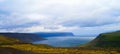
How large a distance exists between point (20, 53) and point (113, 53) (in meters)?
68.6

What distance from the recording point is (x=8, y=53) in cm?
9938

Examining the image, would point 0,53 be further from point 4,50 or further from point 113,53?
point 113,53

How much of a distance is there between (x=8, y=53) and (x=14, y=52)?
5.87 metres

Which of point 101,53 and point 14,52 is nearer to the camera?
point 14,52

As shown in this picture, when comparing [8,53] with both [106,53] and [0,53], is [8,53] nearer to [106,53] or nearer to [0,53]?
[0,53]

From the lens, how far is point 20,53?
107m

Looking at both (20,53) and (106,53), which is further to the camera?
(106,53)

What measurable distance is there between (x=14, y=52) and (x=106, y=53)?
2681 inches

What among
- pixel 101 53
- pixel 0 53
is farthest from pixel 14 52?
pixel 101 53

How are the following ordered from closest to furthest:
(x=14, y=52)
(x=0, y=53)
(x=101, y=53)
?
1. (x=0, y=53)
2. (x=14, y=52)
3. (x=101, y=53)

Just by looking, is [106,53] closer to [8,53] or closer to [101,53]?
[101,53]

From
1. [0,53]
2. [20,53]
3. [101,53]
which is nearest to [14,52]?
[20,53]

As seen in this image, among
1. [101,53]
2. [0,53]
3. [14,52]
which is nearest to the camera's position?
[0,53]

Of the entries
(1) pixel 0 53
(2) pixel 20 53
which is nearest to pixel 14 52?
(2) pixel 20 53
